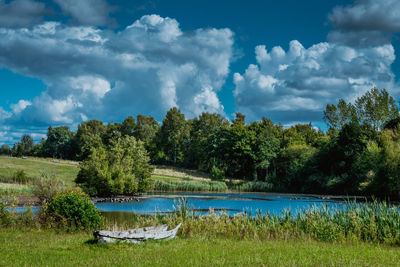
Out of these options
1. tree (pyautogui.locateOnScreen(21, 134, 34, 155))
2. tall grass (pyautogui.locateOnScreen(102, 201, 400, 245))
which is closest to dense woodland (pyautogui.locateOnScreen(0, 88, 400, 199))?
tall grass (pyautogui.locateOnScreen(102, 201, 400, 245))

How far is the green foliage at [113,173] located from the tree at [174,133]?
4691 centimetres

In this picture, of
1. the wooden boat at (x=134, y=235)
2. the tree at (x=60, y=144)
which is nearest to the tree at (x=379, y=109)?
the wooden boat at (x=134, y=235)

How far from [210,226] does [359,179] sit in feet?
130

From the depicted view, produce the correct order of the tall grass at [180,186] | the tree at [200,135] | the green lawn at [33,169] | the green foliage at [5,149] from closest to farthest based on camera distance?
→ the green lawn at [33,169]
the tall grass at [180,186]
the tree at [200,135]
the green foliage at [5,149]

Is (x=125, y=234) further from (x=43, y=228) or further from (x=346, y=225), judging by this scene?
(x=346, y=225)

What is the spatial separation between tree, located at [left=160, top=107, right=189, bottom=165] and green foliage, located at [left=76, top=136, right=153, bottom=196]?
154 ft

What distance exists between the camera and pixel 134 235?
12.8m

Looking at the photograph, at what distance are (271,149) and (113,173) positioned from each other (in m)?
41.0

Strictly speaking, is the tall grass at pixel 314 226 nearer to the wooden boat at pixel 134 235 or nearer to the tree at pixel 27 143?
the wooden boat at pixel 134 235

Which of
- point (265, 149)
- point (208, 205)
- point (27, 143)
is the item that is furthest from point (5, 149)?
point (208, 205)

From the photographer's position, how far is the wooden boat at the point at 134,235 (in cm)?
1210

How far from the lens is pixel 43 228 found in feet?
54.3

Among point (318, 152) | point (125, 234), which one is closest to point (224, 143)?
point (318, 152)

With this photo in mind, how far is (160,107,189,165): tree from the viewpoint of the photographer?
96.8 m
